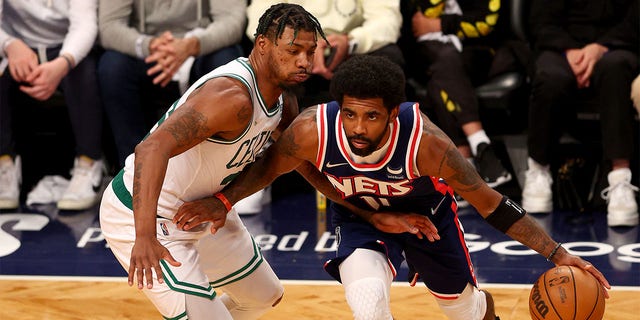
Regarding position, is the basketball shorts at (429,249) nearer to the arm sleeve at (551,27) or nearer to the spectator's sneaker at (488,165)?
the spectator's sneaker at (488,165)

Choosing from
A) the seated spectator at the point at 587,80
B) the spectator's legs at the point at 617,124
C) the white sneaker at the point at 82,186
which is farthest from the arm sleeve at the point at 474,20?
the white sneaker at the point at 82,186

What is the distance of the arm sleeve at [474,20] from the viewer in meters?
7.06

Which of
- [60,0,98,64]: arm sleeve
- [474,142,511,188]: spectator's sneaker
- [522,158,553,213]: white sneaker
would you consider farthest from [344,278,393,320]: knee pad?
[60,0,98,64]: arm sleeve

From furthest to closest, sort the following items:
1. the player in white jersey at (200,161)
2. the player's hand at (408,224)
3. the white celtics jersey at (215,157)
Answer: the player's hand at (408,224)
the white celtics jersey at (215,157)
the player in white jersey at (200,161)

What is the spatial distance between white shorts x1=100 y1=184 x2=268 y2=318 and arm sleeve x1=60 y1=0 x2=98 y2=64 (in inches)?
118

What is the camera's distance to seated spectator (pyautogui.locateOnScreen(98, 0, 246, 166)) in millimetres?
6805

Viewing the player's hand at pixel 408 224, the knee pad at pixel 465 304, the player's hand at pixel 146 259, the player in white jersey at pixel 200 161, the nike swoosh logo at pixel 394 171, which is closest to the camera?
the player's hand at pixel 146 259

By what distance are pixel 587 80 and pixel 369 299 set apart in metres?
3.22

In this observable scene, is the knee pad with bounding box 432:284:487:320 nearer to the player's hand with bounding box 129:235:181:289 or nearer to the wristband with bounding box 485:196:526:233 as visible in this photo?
the wristband with bounding box 485:196:526:233

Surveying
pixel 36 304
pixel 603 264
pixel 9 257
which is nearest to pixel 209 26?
pixel 9 257

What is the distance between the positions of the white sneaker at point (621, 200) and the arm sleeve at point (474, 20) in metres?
1.31

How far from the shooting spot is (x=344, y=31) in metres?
6.85

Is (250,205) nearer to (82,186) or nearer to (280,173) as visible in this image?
(82,186)

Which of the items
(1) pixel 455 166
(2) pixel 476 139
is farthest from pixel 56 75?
(1) pixel 455 166
